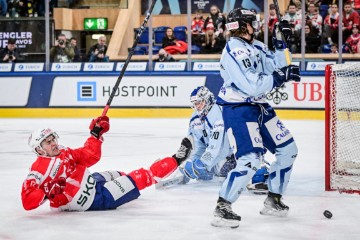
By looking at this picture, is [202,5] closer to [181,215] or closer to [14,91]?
[14,91]

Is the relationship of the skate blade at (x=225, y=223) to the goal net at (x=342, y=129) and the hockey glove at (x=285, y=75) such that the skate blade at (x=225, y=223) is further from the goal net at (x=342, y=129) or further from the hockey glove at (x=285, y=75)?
the goal net at (x=342, y=129)

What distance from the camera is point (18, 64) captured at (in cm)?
1305

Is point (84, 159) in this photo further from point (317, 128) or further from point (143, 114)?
point (143, 114)

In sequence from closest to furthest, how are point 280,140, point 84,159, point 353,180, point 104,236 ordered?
point 104,236 → point 280,140 → point 84,159 → point 353,180

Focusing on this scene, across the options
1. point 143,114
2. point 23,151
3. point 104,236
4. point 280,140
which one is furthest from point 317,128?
point 104,236

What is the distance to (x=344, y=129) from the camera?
19.7 ft

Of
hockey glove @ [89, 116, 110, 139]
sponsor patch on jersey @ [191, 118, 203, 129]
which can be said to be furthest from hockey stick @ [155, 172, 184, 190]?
hockey glove @ [89, 116, 110, 139]

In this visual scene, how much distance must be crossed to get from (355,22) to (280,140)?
25.1ft

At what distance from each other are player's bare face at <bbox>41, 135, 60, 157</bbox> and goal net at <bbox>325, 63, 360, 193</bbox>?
203 centimetres

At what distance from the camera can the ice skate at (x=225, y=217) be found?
14.2ft

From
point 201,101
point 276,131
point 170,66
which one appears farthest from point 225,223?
point 170,66

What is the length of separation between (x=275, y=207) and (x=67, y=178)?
1261 millimetres

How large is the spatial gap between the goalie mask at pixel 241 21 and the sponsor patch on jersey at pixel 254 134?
0.52 metres

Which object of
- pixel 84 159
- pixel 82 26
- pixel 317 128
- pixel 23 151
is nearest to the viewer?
pixel 84 159
